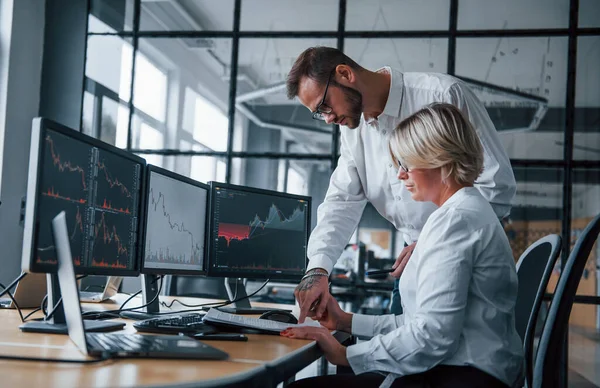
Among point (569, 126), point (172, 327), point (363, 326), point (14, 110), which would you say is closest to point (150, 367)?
point (172, 327)

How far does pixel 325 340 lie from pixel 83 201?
2.14 ft

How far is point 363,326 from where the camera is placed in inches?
67.4

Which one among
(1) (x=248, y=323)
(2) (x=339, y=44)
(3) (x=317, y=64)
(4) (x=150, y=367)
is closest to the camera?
(4) (x=150, y=367)

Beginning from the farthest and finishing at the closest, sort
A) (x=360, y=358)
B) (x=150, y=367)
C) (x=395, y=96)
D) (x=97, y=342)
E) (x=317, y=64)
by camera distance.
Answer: (x=395, y=96), (x=317, y=64), (x=360, y=358), (x=97, y=342), (x=150, y=367)

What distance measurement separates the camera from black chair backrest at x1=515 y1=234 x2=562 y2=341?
1738 mm

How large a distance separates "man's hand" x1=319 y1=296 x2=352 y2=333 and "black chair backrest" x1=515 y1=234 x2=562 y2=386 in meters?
0.47

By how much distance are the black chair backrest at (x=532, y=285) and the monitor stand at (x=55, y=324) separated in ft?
3.53

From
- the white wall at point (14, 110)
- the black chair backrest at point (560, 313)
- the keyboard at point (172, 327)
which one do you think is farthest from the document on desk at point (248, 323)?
the white wall at point (14, 110)

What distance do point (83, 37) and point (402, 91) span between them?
3.07m

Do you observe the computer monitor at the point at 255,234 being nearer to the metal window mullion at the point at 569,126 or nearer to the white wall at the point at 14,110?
the metal window mullion at the point at 569,126

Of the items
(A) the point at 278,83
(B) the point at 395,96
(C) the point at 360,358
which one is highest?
(A) the point at 278,83

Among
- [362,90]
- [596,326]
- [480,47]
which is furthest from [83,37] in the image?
[596,326]

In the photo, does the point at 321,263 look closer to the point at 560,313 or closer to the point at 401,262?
the point at 401,262

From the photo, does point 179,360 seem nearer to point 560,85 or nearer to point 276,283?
point 276,283
